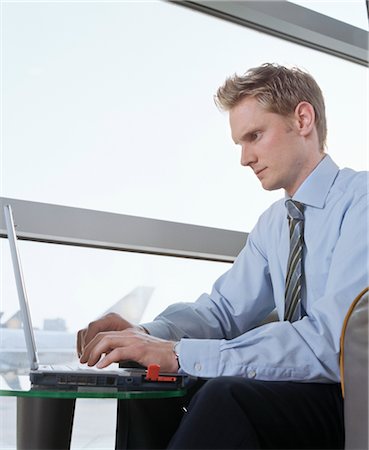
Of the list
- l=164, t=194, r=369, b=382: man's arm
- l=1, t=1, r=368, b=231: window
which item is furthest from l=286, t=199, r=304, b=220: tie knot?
l=1, t=1, r=368, b=231: window

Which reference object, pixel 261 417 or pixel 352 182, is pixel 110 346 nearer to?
pixel 261 417

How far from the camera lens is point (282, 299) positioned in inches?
70.4

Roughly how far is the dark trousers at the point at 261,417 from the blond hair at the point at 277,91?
0.86m

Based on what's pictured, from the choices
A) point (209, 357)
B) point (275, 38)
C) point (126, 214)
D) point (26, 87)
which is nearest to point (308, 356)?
point (209, 357)

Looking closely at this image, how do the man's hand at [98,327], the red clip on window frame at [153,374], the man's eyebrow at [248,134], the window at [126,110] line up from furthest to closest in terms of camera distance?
the window at [126,110] → the man's eyebrow at [248,134] → the man's hand at [98,327] → the red clip on window frame at [153,374]

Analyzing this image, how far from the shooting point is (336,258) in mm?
1508

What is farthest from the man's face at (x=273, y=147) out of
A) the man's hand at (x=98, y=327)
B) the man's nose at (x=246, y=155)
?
the man's hand at (x=98, y=327)

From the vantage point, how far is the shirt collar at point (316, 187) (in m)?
1.74

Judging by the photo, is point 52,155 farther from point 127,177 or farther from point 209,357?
point 209,357

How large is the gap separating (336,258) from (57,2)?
141 cm

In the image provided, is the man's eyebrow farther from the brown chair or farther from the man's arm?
the brown chair

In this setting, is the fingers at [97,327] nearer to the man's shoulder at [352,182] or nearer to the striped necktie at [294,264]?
the striped necktie at [294,264]

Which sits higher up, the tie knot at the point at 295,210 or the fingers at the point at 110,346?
the tie knot at the point at 295,210

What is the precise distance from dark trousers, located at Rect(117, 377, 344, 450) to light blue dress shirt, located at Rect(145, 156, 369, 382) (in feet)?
0.18
